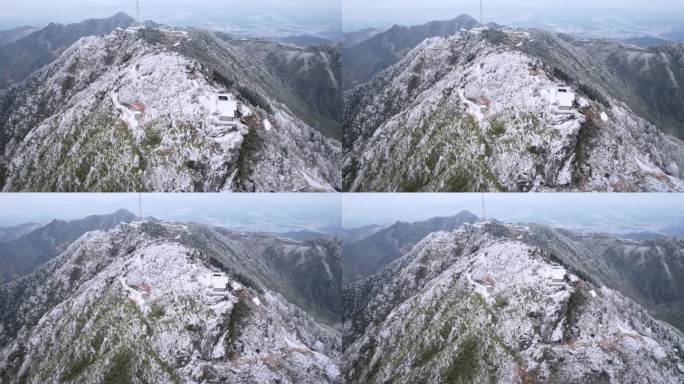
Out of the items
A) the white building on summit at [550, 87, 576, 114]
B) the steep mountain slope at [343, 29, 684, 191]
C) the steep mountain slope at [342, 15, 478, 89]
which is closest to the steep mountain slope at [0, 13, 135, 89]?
the steep mountain slope at [342, 15, 478, 89]

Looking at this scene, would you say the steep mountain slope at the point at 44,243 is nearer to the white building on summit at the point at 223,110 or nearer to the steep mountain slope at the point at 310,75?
the white building on summit at the point at 223,110

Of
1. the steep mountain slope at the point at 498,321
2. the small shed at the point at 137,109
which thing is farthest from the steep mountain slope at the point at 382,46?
the small shed at the point at 137,109

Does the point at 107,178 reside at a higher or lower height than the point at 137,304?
higher

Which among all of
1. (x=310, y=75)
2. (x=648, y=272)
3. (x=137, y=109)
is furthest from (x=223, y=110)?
(x=648, y=272)

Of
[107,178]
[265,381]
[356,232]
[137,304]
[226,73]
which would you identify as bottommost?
[265,381]

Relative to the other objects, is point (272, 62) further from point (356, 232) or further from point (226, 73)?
point (356, 232)

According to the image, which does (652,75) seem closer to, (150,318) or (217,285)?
(217,285)

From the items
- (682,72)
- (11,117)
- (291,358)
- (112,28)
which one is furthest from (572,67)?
(11,117)
